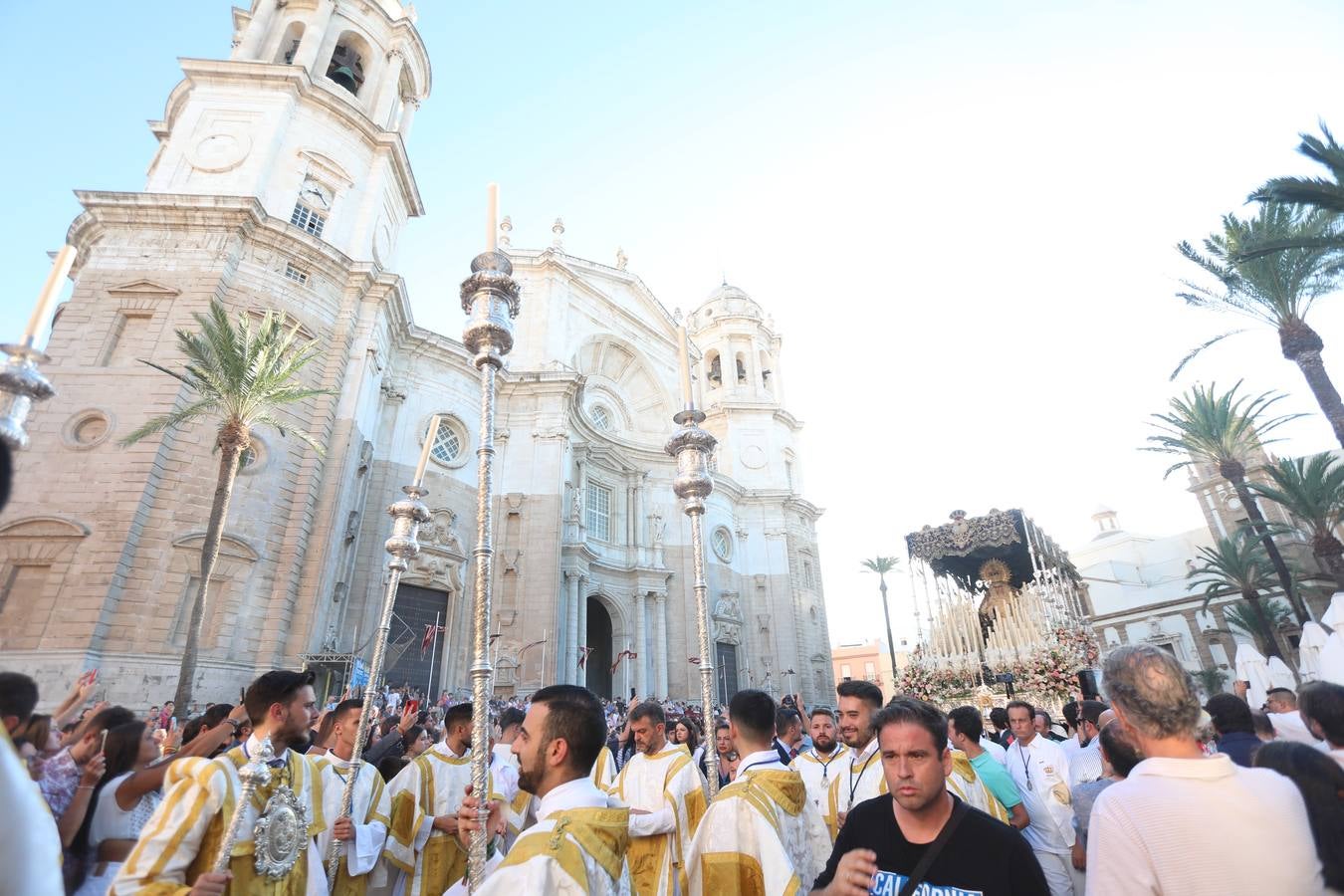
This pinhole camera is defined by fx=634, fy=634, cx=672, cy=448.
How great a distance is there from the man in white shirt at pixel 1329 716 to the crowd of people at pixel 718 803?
0.01 metres

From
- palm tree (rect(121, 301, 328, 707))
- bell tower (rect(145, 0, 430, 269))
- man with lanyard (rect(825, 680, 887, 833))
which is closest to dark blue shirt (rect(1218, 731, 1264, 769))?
man with lanyard (rect(825, 680, 887, 833))

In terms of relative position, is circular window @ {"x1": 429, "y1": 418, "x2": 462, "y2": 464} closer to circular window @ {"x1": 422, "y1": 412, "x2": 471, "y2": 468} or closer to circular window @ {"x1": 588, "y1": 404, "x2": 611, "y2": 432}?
circular window @ {"x1": 422, "y1": 412, "x2": 471, "y2": 468}

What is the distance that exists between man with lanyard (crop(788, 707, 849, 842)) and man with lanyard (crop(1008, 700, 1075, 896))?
5.04ft

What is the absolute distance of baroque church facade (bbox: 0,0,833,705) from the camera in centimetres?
1427

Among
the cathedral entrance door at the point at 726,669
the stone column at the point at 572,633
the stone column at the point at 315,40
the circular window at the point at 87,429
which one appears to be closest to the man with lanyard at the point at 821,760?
the circular window at the point at 87,429

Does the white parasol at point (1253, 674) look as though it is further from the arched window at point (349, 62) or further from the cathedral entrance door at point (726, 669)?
the arched window at point (349, 62)

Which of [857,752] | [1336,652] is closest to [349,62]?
[857,752]

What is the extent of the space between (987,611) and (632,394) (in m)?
20.5

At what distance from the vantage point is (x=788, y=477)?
38.3 metres

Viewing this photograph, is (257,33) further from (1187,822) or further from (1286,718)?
(1286,718)

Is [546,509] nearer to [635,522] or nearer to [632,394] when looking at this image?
[635,522]

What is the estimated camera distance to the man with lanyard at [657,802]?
4.35m

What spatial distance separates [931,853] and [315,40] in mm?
28494

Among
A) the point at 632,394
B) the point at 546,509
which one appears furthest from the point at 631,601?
the point at 632,394
